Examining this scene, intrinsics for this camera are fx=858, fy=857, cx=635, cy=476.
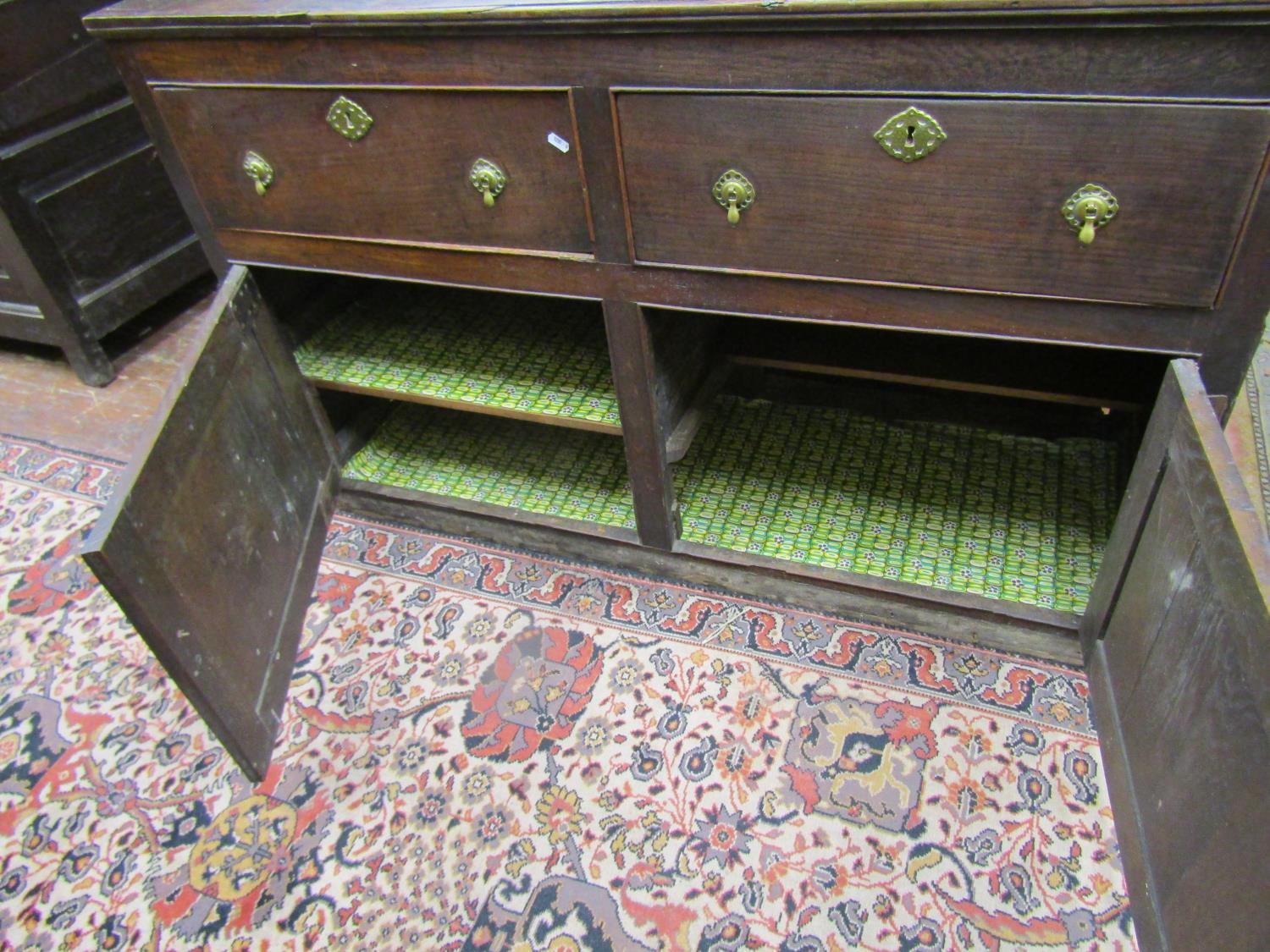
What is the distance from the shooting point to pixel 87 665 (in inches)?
57.3

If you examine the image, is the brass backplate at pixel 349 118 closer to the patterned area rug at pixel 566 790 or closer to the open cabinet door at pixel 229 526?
the open cabinet door at pixel 229 526

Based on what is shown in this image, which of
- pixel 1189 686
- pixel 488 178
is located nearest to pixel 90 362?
pixel 488 178

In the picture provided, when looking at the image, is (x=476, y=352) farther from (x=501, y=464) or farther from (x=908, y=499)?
(x=908, y=499)

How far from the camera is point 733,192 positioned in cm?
98

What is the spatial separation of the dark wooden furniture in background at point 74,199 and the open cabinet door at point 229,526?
89cm

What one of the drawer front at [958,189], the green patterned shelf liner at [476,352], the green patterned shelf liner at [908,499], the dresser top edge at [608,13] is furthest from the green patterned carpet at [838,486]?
the dresser top edge at [608,13]

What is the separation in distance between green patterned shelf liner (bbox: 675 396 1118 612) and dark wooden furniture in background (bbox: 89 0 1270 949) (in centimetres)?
6

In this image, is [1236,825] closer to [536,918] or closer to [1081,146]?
[1081,146]

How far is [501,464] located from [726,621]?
1.81ft

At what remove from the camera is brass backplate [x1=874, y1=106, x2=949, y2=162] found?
868 millimetres

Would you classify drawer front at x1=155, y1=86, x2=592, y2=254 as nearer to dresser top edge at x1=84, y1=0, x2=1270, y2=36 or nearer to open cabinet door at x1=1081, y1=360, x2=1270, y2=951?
dresser top edge at x1=84, y1=0, x2=1270, y2=36

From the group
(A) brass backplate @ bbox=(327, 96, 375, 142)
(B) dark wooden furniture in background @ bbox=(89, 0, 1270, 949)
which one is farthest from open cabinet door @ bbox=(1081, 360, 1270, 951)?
(A) brass backplate @ bbox=(327, 96, 375, 142)

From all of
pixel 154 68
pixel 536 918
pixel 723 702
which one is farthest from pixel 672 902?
pixel 154 68

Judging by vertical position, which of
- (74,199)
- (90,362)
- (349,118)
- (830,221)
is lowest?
(90,362)
